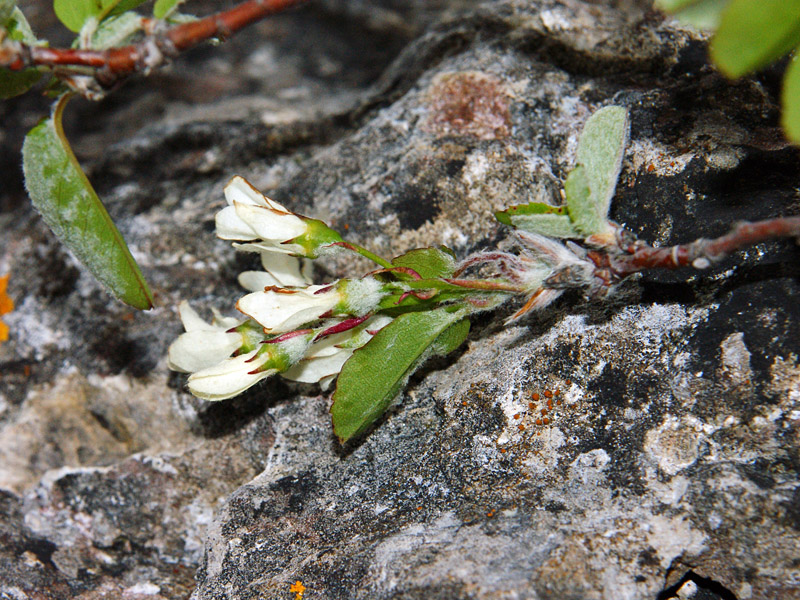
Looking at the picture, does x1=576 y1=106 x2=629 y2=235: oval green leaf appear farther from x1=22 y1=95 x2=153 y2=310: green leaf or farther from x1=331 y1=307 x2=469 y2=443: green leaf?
x1=22 y1=95 x2=153 y2=310: green leaf

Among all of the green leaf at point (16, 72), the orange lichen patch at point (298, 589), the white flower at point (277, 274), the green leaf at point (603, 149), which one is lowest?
the orange lichen patch at point (298, 589)

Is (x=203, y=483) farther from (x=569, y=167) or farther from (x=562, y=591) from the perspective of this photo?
(x=569, y=167)

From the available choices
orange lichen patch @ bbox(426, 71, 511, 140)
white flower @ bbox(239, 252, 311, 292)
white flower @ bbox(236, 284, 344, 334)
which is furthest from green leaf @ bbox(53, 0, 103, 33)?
orange lichen patch @ bbox(426, 71, 511, 140)

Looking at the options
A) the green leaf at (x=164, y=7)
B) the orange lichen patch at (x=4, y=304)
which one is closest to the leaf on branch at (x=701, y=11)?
the green leaf at (x=164, y=7)

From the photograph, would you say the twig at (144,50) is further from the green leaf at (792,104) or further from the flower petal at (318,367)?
the green leaf at (792,104)

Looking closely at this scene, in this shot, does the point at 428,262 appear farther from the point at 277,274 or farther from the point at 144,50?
the point at 144,50

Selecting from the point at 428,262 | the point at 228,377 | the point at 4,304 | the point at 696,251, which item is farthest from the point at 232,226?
the point at 4,304
